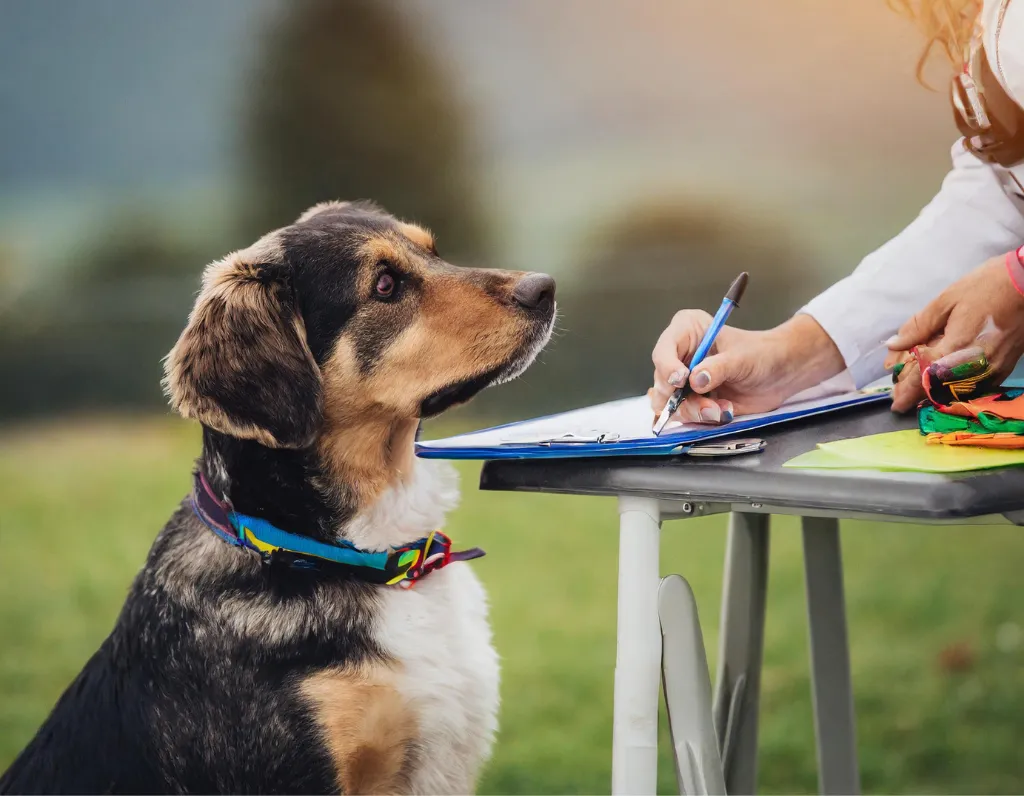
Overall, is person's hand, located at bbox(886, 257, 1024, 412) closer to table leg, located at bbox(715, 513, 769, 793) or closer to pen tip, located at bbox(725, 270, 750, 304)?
pen tip, located at bbox(725, 270, 750, 304)

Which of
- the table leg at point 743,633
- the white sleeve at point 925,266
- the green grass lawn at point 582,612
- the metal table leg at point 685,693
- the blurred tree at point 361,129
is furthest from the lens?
the blurred tree at point 361,129

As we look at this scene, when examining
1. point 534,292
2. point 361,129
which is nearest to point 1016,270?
point 534,292

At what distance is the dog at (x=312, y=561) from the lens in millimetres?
1220

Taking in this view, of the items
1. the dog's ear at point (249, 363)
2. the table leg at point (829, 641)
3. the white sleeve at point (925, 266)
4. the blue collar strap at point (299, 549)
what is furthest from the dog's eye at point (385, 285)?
the table leg at point (829, 641)

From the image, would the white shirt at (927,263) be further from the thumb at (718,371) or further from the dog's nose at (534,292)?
the dog's nose at (534,292)

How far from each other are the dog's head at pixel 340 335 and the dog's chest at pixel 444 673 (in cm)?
24

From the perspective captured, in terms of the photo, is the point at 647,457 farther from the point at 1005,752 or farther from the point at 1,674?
the point at 1,674

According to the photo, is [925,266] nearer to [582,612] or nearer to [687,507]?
[687,507]

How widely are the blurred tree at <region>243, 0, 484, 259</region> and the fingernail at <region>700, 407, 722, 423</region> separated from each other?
1.86m

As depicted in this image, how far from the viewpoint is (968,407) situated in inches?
37.5

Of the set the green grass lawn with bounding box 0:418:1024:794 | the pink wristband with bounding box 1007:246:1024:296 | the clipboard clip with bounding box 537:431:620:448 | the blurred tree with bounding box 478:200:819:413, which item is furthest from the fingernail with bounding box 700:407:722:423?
the blurred tree with bounding box 478:200:819:413

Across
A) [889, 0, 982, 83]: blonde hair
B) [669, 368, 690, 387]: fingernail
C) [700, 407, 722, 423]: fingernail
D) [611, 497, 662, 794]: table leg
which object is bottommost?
[611, 497, 662, 794]: table leg

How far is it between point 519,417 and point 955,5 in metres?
1.86

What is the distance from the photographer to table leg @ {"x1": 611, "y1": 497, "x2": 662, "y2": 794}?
2.93 ft
